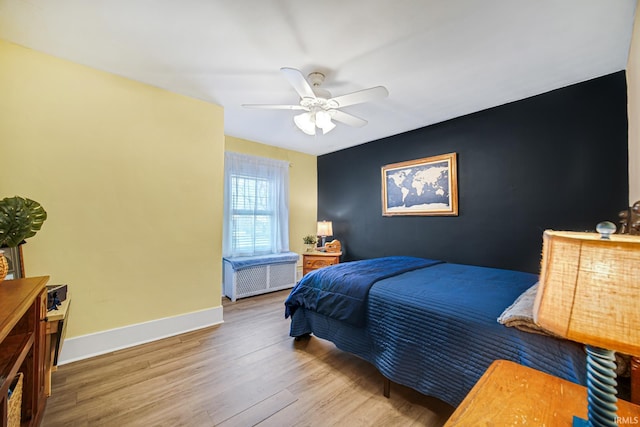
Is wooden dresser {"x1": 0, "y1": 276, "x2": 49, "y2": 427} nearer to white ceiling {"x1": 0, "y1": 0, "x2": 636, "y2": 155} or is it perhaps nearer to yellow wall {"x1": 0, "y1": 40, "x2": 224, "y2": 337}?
yellow wall {"x1": 0, "y1": 40, "x2": 224, "y2": 337}

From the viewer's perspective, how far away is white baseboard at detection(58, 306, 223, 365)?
2168 millimetres

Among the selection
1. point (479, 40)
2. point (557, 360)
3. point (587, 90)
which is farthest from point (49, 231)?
point (587, 90)

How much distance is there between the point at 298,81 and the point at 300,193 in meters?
3.27

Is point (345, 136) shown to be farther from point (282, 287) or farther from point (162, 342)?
point (162, 342)

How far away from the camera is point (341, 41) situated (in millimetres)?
1893

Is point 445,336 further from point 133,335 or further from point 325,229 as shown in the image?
point 325,229

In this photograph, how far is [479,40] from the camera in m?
1.90

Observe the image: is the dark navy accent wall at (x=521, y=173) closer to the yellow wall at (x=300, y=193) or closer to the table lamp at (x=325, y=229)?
the table lamp at (x=325, y=229)

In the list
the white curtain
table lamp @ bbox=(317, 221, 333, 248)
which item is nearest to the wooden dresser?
the white curtain

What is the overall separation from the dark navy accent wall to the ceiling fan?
1.63 meters

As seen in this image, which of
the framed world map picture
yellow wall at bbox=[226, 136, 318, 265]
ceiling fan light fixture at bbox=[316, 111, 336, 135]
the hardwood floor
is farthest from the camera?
yellow wall at bbox=[226, 136, 318, 265]

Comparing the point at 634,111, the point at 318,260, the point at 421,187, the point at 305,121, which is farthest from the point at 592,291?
the point at 318,260

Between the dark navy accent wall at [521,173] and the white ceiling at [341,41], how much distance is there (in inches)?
10.1

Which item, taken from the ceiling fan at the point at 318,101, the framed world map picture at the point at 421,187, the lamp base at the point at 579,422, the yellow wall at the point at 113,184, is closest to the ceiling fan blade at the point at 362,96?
the ceiling fan at the point at 318,101
